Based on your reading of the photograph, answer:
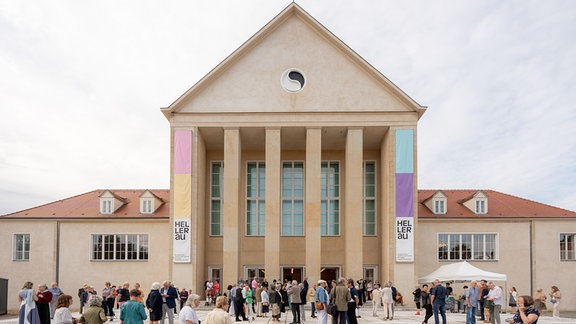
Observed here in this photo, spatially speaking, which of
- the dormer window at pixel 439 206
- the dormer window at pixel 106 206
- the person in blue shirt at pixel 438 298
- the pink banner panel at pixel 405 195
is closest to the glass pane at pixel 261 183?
the pink banner panel at pixel 405 195

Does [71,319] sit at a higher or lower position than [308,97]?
lower

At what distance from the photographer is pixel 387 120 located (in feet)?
115

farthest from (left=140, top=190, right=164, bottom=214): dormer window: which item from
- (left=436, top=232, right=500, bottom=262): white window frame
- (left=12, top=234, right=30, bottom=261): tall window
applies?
(left=436, top=232, right=500, bottom=262): white window frame

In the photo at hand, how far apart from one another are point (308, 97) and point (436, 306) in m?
17.6

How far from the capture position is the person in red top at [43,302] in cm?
1482

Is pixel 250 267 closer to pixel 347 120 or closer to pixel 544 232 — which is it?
pixel 347 120

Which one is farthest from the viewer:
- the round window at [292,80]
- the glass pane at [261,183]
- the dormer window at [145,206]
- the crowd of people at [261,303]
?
the dormer window at [145,206]

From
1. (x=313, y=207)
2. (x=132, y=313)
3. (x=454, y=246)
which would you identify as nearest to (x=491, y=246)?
(x=454, y=246)

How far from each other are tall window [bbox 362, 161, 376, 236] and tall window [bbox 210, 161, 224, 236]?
981 cm

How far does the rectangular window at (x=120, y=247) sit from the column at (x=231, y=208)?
7.20 m

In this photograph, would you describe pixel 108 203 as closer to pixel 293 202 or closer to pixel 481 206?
pixel 293 202

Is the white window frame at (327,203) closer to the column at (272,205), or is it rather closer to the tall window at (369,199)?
the tall window at (369,199)

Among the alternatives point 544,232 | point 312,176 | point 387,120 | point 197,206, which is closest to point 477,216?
point 544,232

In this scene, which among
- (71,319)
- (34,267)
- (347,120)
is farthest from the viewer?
(34,267)
